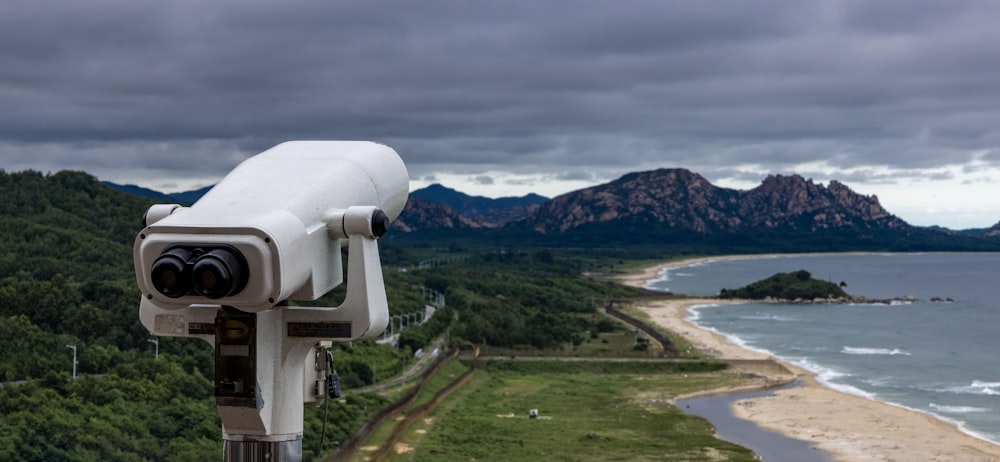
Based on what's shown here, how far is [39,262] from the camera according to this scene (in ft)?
286

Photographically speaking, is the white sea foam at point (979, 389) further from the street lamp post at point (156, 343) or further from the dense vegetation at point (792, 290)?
the dense vegetation at point (792, 290)

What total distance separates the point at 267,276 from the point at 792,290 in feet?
541

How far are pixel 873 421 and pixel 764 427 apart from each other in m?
6.70

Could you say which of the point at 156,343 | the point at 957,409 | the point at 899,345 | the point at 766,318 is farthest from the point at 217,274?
the point at 766,318

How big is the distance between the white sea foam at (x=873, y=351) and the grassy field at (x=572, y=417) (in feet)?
76.0

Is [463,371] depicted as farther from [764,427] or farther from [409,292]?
[409,292]

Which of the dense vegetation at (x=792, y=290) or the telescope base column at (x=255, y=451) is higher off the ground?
the telescope base column at (x=255, y=451)

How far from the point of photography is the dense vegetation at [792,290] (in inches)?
6407

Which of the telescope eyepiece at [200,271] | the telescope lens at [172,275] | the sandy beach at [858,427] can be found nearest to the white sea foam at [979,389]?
the sandy beach at [858,427]

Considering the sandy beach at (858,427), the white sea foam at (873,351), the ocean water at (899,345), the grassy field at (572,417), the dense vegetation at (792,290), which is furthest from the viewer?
the dense vegetation at (792,290)

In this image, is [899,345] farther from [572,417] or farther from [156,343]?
[156,343]

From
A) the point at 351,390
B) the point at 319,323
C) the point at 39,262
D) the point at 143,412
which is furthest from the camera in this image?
the point at 39,262

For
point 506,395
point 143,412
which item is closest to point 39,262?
point 506,395

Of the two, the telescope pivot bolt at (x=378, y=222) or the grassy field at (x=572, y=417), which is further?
the grassy field at (x=572, y=417)
